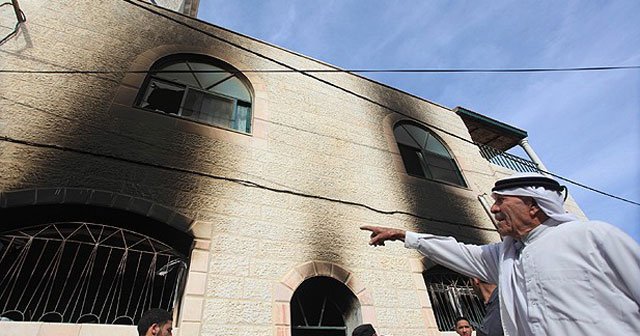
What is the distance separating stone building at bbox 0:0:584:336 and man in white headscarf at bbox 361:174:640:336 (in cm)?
235

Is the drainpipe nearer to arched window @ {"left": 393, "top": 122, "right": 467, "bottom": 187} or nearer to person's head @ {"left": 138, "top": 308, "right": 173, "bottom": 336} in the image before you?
arched window @ {"left": 393, "top": 122, "right": 467, "bottom": 187}

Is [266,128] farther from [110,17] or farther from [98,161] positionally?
[110,17]

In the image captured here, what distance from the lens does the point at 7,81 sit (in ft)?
11.9

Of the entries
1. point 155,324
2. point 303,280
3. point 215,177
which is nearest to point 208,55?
point 215,177

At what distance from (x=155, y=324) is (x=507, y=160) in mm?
9564

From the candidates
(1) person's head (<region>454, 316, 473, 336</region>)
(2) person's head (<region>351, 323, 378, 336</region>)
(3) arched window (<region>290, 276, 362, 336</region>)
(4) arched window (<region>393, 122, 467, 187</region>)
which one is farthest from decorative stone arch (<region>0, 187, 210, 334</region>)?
(4) arched window (<region>393, 122, 467, 187</region>)

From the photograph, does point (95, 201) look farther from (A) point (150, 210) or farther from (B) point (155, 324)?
(B) point (155, 324)

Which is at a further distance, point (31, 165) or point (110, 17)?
point (110, 17)

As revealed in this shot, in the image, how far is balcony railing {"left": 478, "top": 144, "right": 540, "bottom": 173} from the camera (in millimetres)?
8619

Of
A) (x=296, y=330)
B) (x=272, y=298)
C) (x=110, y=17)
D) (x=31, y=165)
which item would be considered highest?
(x=110, y=17)

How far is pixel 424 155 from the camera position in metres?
7.05

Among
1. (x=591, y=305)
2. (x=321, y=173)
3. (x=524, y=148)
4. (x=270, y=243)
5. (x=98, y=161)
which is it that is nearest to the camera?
(x=591, y=305)

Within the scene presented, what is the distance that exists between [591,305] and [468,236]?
184 inches

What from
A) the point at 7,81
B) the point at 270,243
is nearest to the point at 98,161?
the point at 7,81
